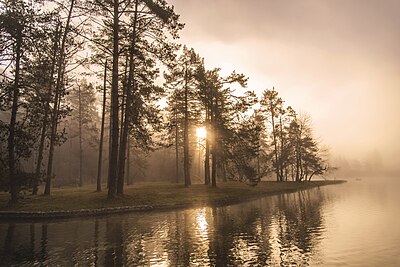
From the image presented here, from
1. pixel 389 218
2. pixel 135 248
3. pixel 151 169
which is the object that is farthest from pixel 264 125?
pixel 135 248

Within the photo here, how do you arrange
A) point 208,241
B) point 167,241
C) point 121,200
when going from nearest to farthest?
point 208,241 < point 167,241 < point 121,200

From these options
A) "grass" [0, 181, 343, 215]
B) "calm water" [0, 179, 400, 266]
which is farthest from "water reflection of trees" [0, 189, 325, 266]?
"grass" [0, 181, 343, 215]

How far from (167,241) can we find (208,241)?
174 cm

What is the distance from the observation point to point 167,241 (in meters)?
12.5

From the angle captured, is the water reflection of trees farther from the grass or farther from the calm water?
the grass

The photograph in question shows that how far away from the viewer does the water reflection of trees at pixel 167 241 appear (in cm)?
975

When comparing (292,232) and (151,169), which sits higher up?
(151,169)

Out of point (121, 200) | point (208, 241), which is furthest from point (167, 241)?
point (121, 200)

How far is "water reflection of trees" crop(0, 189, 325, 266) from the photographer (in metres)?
9.75

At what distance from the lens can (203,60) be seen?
40.8 metres

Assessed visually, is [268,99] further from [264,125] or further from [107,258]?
[107,258]

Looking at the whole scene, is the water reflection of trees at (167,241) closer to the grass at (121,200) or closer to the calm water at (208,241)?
the calm water at (208,241)

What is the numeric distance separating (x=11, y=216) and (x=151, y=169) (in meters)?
49.3

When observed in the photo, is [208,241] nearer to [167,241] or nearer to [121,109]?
[167,241]
